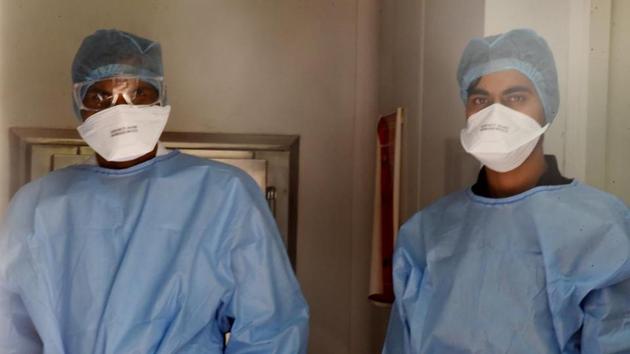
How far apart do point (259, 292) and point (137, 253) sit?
24 centimetres

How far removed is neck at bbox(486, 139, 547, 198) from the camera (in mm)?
1085

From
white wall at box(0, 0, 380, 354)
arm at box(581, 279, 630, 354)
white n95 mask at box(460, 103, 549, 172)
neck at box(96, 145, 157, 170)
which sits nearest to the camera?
arm at box(581, 279, 630, 354)

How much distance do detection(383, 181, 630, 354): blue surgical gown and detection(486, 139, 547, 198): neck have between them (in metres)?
0.03

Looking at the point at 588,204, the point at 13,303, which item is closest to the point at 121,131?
the point at 13,303

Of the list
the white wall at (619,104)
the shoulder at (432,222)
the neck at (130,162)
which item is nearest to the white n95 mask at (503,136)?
the shoulder at (432,222)

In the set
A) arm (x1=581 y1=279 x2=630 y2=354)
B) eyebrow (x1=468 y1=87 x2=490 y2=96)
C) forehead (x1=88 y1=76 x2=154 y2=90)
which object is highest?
forehead (x1=88 y1=76 x2=154 y2=90)

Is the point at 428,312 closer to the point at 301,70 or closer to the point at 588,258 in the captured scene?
the point at 588,258

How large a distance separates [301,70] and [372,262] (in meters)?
0.64

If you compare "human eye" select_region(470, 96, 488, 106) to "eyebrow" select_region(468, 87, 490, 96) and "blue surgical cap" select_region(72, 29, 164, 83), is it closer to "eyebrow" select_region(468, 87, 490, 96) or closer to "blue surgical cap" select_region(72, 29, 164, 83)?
"eyebrow" select_region(468, 87, 490, 96)

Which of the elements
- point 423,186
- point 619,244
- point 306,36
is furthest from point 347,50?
point 619,244

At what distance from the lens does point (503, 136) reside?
103 cm

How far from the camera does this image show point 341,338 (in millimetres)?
1921

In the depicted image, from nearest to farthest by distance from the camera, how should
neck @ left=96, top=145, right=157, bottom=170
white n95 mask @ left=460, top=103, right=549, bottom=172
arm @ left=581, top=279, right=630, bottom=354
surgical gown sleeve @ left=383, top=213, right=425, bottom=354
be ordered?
1. arm @ left=581, top=279, right=630, bottom=354
2. white n95 mask @ left=460, top=103, right=549, bottom=172
3. surgical gown sleeve @ left=383, top=213, right=425, bottom=354
4. neck @ left=96, top=145, right=157, bottom=170

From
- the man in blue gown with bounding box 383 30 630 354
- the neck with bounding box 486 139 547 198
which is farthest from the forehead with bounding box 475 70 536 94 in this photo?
the neck with bounding box 486 139 547 198
